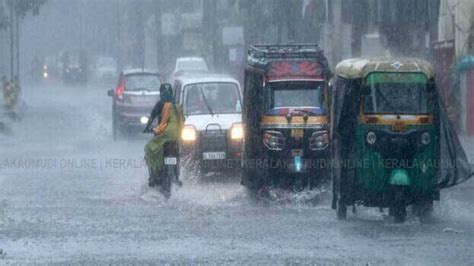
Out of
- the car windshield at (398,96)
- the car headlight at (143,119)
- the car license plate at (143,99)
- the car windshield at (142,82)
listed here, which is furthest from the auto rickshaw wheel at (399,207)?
the car windshield at (142,82)

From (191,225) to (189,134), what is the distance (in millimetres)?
5756

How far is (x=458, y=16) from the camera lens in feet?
108

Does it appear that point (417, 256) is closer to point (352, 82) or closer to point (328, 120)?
point (352, 82)

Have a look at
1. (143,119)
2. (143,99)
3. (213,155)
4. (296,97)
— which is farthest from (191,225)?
(143,99)

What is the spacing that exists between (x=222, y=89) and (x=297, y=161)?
190 inches

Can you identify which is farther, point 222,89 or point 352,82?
point 222,89

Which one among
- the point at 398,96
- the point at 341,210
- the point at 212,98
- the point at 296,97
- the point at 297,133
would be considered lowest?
the point at 341,210

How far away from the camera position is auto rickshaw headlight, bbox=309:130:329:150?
59.5 feet

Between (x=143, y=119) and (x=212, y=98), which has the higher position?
(x=212, y=98)

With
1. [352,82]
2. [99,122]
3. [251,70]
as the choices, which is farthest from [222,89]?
[99,122]

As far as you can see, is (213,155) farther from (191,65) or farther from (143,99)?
(191,65)

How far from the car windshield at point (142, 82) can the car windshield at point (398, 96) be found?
17.1 m

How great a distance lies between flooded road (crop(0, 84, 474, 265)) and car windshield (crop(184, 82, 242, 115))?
1.33 metres

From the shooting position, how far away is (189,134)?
20.9 metres
